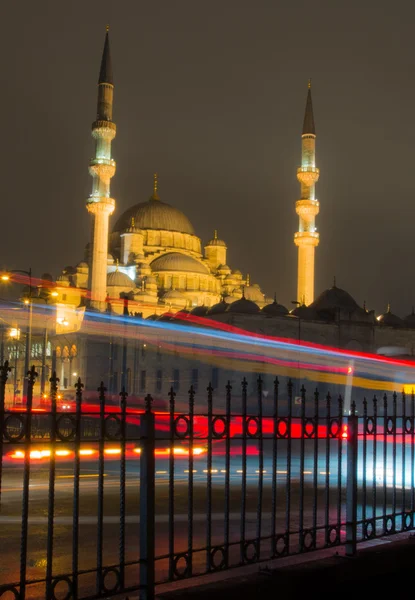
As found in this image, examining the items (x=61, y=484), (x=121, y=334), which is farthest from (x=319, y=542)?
(x=121, y=334)

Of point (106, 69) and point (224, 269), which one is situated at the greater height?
point (106, 69)

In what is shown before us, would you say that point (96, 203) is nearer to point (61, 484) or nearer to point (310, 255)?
point (310, 255)

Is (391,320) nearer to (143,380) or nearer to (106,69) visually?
(143,380)

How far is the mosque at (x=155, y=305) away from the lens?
38.6 meters

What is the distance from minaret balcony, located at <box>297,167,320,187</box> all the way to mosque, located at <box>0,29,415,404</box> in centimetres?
6

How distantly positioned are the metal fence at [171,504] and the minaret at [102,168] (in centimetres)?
2545

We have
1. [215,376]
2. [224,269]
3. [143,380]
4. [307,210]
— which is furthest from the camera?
[224,269]

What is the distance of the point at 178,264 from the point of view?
2082 inches

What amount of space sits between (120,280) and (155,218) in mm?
11188

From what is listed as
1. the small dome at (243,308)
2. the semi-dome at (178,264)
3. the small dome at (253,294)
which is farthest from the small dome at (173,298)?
the small dome at (243,308)

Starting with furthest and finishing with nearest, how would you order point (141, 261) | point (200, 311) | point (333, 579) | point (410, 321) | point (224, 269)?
1. point (224, 269)
2. point (141, 261)
3. point (410, 321)
4. point (200, 311)
5. point (333, 579)

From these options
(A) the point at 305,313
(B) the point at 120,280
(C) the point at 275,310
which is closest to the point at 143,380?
(C) the point at 275,310

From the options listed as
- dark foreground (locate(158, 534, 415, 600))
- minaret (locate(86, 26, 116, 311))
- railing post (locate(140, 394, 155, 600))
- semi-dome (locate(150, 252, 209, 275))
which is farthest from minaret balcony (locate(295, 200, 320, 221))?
railing post (locate(140, 394, 155, 600))

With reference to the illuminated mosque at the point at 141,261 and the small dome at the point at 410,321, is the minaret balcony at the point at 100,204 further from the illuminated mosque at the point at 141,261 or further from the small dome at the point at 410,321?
the small dome at the point at 410,321
